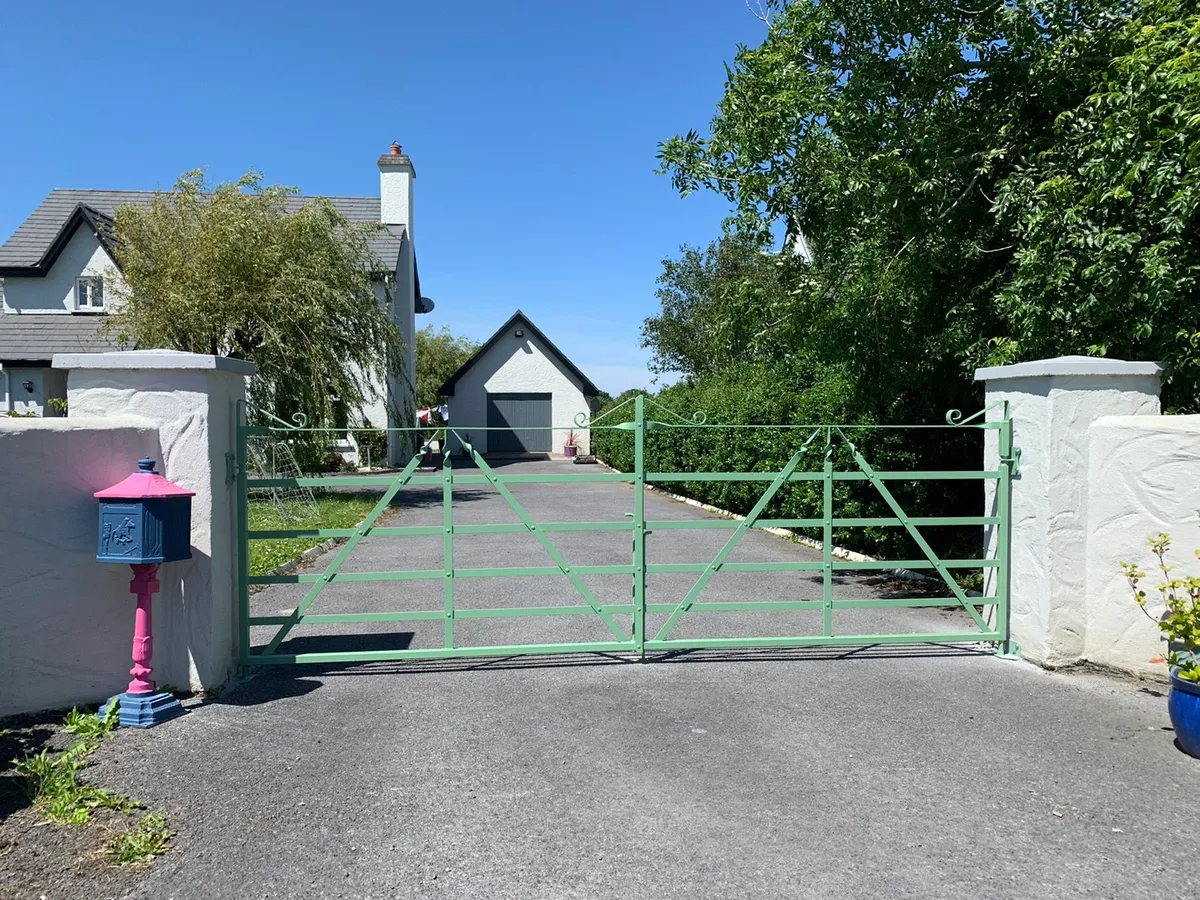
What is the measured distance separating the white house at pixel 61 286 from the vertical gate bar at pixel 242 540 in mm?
13273

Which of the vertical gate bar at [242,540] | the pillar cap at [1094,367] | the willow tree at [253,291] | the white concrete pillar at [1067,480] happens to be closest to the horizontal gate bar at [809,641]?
the white concrete pillar at [1067,480]

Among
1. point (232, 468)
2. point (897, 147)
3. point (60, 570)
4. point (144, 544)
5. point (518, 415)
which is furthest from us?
point (518, 415)

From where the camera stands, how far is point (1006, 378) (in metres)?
6.74

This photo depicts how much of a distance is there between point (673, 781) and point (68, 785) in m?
2.99

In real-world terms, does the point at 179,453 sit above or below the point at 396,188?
below

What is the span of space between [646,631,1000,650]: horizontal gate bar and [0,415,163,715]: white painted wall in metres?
3.72

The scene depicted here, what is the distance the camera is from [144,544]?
16.5 feet

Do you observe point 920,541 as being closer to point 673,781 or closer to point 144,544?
point 673,781

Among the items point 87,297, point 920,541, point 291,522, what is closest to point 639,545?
point 920,541

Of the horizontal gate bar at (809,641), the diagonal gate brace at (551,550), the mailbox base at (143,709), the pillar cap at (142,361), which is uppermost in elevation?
the pillar cap at (142,361)

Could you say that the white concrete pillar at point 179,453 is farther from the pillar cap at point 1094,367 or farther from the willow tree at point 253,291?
the willow tree at point 253,291

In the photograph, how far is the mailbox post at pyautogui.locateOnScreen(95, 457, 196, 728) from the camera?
5.04 metres

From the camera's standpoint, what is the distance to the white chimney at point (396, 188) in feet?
100

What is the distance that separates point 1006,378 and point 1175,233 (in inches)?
61.0
